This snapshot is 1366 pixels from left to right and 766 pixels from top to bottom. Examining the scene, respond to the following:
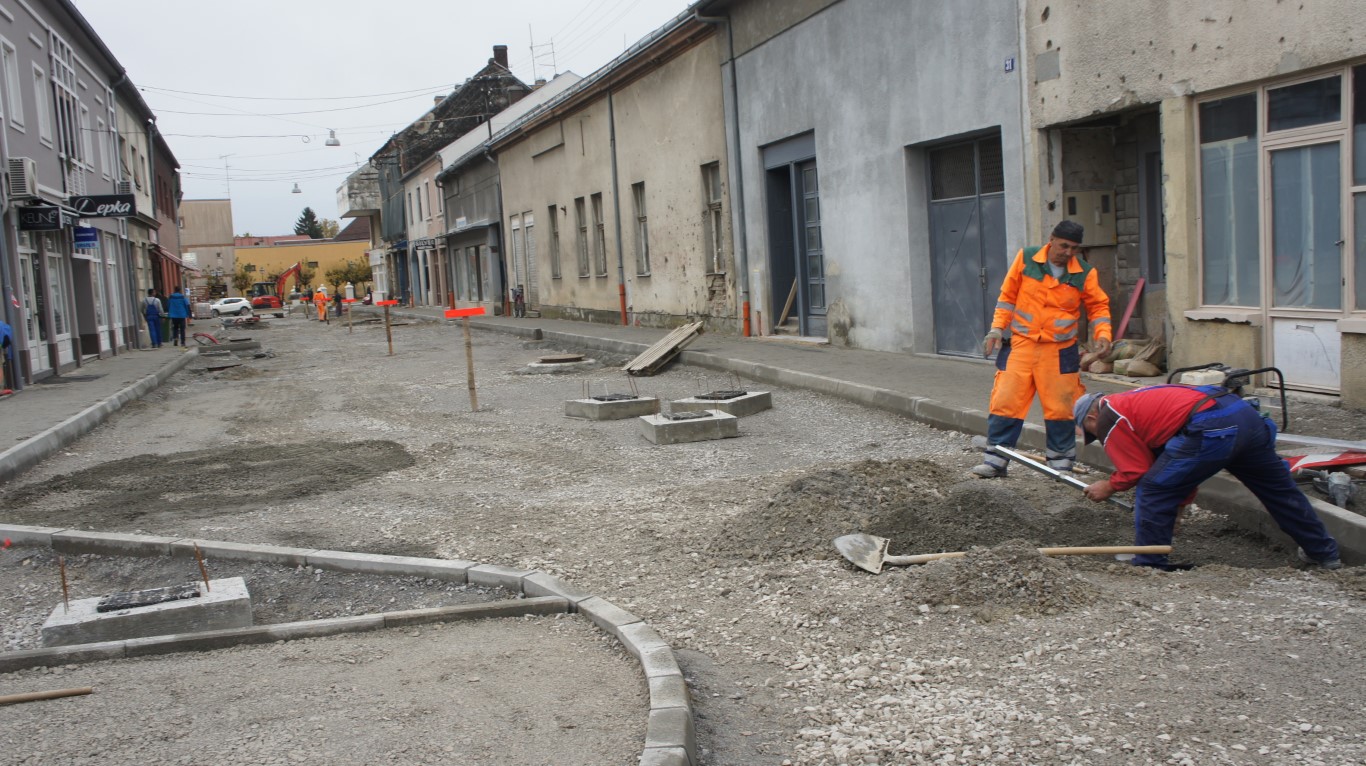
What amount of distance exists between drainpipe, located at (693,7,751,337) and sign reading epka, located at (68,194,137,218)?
34.8ft

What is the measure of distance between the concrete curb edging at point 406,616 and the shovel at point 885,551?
129 cm

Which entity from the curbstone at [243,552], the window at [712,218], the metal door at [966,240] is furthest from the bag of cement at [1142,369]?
the window at [712,218]

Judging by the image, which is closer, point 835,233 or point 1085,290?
point 1085,290

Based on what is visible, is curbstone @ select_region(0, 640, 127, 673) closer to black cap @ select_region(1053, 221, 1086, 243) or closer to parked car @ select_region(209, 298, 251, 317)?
black cap @ select_region(1053, 221, 1086, 243)

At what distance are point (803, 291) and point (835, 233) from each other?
2.07 m

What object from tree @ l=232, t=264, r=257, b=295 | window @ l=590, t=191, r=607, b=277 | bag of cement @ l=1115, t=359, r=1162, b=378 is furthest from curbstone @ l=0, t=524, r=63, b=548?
tree @ l=232, t=264, r=257, b=295

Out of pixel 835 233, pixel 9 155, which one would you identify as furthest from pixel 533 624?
pixel 9 155

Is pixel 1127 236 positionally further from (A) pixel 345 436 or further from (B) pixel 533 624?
(B) pixel 533 624

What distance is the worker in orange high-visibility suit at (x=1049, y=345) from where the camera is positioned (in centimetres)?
743

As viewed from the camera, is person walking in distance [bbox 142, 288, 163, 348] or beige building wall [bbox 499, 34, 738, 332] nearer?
beige building wall [bbox 499, 34, 738, 332]

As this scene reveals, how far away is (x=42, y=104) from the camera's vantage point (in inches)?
814

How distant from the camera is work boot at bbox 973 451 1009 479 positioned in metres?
7.31

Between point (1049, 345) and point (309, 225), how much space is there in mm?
162257

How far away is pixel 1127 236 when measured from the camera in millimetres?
11930
